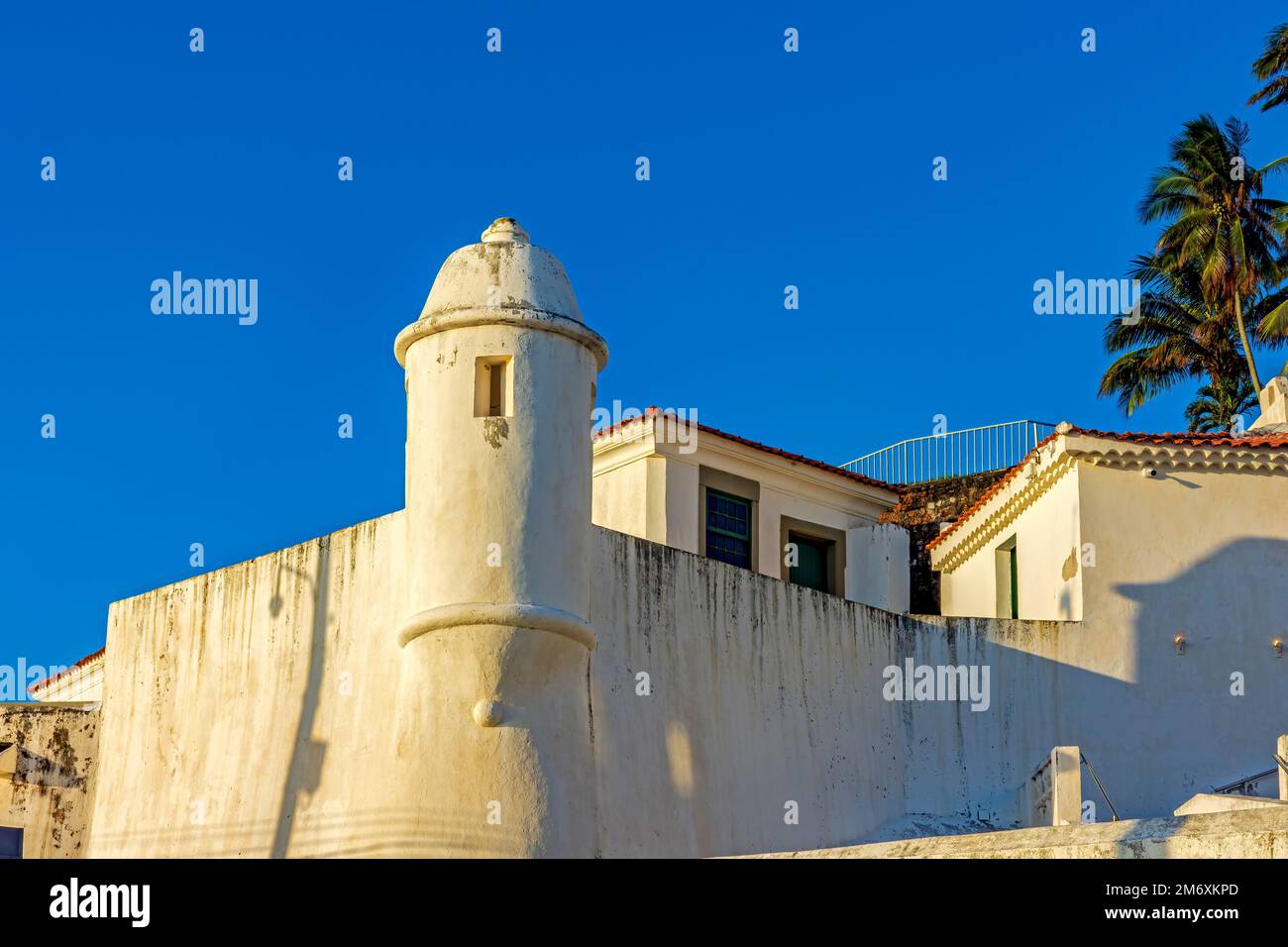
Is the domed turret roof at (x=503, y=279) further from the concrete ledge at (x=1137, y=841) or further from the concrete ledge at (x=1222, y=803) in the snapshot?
the concrete ledge at (x=1222, y=803)

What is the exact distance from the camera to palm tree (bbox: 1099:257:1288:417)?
148 ft

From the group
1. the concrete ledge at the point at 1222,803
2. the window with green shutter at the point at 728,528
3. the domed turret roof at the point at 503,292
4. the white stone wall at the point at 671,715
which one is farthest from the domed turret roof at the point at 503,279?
the window with green shutter at the point at 728,528

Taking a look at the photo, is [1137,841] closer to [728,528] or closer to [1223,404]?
[728,528]

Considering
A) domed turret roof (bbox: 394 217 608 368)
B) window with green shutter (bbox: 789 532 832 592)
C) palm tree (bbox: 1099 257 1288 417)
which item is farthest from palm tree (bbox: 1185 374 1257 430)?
domed turret roof (bbox: 394 217 608 368)

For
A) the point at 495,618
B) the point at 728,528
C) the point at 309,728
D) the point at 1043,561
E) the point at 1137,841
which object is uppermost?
the point at 728,528

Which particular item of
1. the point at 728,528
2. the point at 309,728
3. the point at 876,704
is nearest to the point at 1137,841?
the point at 876,704

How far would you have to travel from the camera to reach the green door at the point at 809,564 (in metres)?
31.9

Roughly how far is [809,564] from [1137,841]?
15.0 metres

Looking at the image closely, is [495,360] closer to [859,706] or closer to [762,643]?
[762,643]

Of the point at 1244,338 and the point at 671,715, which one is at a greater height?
the point at 1244,338

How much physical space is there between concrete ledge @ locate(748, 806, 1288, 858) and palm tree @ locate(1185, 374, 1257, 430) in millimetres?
26915

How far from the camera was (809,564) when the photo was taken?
32.1 meters

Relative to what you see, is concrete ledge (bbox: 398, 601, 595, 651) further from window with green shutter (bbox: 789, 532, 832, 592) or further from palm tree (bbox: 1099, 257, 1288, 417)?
palm tree (bbox: 1099, 257, 1288, 417)
